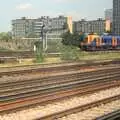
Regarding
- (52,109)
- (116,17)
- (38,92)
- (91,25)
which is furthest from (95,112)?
(91,25)

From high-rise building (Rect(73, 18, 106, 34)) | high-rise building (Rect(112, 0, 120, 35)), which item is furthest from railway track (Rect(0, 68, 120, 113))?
high-rise building (Rect(73, 18, 106, 34))

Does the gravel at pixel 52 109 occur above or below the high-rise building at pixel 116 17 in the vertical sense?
below

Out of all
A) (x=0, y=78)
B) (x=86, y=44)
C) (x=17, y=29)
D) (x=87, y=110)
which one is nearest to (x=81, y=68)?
(x=0, y=78)

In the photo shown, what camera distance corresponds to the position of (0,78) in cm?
2136

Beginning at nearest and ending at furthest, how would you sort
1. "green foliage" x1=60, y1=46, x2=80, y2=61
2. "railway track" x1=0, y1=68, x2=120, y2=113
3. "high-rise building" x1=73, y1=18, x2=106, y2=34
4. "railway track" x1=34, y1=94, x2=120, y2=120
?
"railway track" x1=34, y1=94, x2=120, y2=120, "railway track" x1=0, y1=68, x2=120, y2=113, "green foliage" x1=60, y1=46, x2=80, y2=61, "high-rise building" x1=73, y1=18, x2=106, y2=34

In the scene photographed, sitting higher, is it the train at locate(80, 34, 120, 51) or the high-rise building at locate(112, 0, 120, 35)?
the high-rise building at locate(112, 0, 120, 35)

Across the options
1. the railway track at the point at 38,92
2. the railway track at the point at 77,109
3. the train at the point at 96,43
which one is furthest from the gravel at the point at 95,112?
the train at the point at 96,43

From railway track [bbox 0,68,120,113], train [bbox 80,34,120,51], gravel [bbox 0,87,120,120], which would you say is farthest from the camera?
train [bbox 80,34,120,51]

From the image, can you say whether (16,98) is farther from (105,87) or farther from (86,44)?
(86,44)

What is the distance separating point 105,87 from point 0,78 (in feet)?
22.0

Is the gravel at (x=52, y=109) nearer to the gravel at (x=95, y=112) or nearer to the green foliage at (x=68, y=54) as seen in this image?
the gravel at (x=95, y=112)

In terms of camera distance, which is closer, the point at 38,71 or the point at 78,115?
the point at 78,115

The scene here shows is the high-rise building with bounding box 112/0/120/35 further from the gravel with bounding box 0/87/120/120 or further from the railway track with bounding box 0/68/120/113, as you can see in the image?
the gravel with bounding box 0/87/120/120

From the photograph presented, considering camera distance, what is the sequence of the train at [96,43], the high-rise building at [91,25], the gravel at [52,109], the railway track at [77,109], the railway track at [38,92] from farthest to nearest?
the high-rise building at [91,25] < the train at [96,43] < the railway track at [38,92] < the gravel at [52,109] < the railway track at [77,109]
